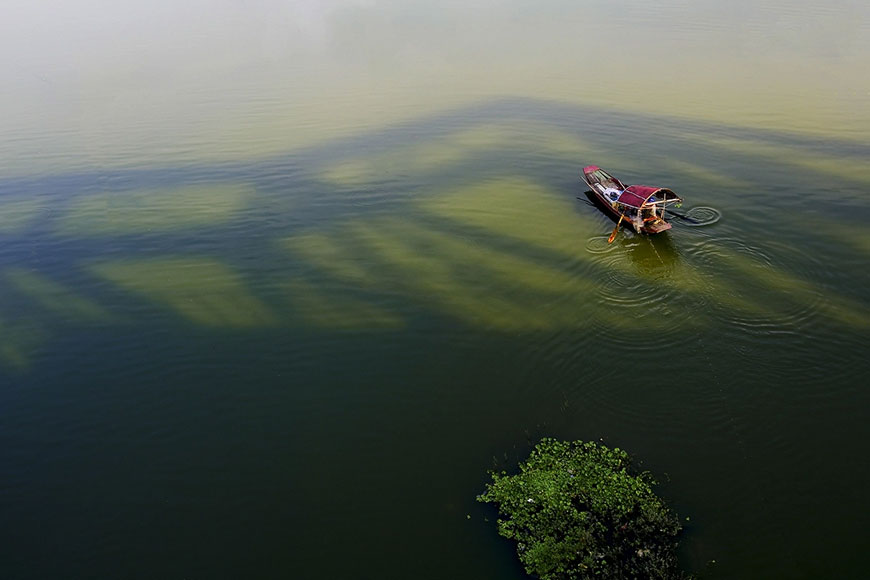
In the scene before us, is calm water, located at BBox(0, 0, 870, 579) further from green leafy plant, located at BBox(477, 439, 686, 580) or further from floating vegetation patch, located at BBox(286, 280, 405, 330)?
green leafy plant, located at BBox(477, 439, 686, 580)

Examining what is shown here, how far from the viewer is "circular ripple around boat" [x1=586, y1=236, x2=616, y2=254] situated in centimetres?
1744

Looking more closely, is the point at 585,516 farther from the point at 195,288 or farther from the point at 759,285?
the point at 195,288

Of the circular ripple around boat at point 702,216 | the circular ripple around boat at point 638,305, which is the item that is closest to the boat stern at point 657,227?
the circular ripple around boat at point 638,305

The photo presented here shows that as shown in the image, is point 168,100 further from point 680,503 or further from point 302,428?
point 680,503

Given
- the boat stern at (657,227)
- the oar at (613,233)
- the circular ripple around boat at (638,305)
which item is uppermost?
the boat stern at (657,227)

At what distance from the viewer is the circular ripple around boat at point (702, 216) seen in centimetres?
1798

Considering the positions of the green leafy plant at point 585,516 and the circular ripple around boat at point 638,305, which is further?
the circular ripple around boat at point 638,305

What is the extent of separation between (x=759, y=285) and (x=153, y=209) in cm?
1878

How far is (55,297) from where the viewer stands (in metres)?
17.0

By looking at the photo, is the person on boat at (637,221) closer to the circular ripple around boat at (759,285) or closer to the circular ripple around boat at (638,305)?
the circular ripple around boat at (638,305)

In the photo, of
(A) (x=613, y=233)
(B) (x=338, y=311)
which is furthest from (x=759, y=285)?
(B) (x=338, y=311)

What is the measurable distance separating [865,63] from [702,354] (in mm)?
24791

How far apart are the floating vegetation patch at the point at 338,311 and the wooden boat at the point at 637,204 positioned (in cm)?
750

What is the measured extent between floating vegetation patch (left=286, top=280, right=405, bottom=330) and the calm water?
10 centimetres
